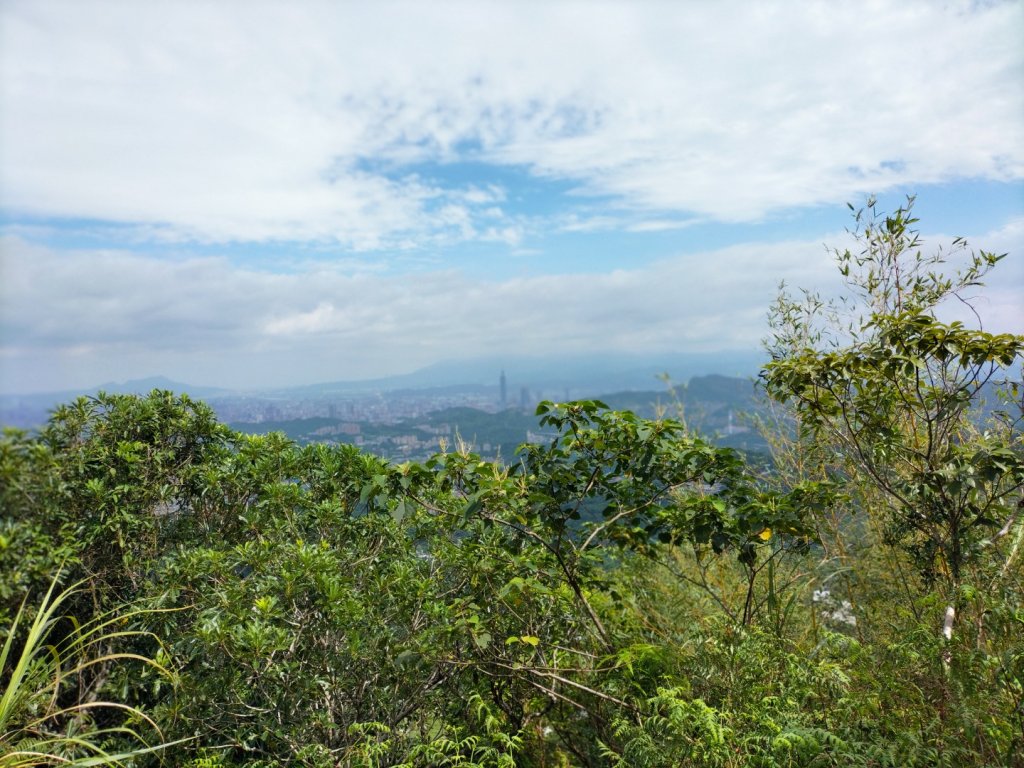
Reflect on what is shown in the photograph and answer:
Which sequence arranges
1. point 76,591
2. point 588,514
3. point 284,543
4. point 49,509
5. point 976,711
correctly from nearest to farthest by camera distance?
point 976,711 → point 49,509 → point 76,591 → point 284,543 → point 588,514

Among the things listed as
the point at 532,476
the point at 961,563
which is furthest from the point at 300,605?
the point at 961,563

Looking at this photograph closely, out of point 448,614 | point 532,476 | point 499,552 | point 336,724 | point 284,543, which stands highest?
point 532,476

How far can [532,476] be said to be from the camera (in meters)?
3.31

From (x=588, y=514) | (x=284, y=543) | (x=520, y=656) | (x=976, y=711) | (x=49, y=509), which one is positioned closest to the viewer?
(x=976, y=711)

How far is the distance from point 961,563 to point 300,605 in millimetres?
3456

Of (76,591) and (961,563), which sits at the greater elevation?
(76,591)

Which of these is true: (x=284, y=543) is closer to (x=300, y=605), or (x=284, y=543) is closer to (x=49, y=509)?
(x=300, y=605)

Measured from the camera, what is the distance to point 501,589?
3082 mm

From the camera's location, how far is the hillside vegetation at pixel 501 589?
256cm

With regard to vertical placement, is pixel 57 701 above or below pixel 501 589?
below

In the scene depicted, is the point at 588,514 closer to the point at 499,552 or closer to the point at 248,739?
the point at 499,552

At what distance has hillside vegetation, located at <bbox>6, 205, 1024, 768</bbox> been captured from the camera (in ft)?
8.39

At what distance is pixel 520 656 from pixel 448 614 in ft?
1.80

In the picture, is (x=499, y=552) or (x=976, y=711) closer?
(x=976, y=711)
